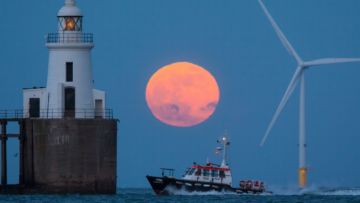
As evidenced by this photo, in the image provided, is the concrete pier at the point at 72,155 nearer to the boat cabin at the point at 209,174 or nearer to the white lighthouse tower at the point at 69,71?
the white lighthouse tower at the point at 69,71

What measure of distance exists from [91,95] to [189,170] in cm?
990

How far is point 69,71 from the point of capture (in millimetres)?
93562

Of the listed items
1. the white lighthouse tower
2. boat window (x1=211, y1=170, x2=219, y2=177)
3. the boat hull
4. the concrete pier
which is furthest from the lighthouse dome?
boat window (x1=211, y1=170, x2=219, y2=177)

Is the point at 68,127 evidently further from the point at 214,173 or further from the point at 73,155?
the point at 214,173

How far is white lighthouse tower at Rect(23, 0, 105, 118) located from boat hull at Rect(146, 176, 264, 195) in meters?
8.06

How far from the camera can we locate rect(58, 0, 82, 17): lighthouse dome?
307 ft

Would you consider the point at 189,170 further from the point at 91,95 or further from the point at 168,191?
the point at 91,95

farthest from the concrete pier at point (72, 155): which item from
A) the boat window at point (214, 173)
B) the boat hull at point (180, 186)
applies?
the boat window at point (214, 173)

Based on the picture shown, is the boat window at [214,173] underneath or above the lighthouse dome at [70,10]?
underneath

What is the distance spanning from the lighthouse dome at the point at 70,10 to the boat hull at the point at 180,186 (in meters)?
13.4

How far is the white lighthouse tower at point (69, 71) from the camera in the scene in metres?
93.1

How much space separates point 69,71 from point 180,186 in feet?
39.5

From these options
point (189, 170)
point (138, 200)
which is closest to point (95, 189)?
point (138, 200)

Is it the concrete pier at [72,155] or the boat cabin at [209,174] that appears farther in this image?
the boat cabin at [209,174]
